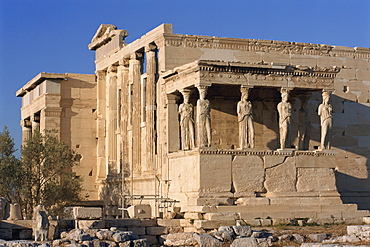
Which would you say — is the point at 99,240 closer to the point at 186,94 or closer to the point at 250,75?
the point at 186,94

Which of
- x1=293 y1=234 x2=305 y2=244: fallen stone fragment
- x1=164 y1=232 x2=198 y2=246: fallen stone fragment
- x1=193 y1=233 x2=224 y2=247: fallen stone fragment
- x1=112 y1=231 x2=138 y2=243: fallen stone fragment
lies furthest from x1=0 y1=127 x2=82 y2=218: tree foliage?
x1=293 y1=234 x2=305 y2=244: fallen stone fragment

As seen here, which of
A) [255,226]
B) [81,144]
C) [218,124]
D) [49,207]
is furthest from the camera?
[81,144]

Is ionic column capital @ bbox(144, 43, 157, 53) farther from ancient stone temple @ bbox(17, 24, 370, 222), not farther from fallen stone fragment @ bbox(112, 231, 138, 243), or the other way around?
fallen stone fragment @ bbox(112, 231, 138, 243)

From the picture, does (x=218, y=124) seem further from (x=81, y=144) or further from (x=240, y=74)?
(x=81, y=144)

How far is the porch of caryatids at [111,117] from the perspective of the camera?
29.9m

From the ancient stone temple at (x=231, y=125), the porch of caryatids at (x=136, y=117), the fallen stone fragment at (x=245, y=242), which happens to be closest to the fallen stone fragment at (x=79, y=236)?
the fallen stone fragment at (x=245, y=242)

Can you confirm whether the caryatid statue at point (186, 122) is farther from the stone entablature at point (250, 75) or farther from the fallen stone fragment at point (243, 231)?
the fallen stone fragment at point (243, 231)

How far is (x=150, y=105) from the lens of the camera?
2627 centimetres

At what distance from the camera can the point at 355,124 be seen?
27781 millimetres

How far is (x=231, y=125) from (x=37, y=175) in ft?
23.2

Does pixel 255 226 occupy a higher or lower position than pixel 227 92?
lower

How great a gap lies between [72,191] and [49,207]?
945 millimetres

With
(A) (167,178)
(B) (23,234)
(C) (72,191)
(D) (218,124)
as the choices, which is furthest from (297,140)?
(B) (23,234)

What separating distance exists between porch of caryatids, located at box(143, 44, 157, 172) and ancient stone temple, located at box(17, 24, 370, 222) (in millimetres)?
34
